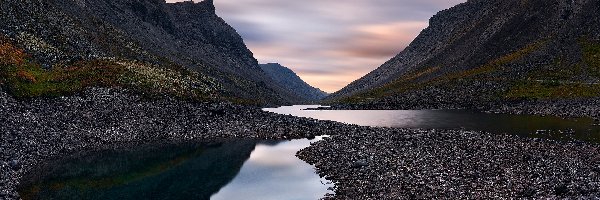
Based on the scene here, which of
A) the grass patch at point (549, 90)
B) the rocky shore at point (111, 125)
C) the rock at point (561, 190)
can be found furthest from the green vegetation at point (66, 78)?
the grass patch at point (549, 90)

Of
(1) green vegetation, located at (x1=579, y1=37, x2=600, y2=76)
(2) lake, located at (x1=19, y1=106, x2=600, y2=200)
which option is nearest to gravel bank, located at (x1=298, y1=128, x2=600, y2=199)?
(2) lake, located at (x1=19, y1=106, x2=600, y2=200)

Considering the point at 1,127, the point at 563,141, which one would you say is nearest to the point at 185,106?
the point at 1,127

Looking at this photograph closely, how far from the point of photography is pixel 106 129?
71.6 meters

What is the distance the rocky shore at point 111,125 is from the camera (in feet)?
180

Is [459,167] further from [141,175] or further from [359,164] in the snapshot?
[141,175]

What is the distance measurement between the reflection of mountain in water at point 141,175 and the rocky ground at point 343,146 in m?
3.20

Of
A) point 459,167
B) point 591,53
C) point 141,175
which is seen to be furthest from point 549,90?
point 141,175

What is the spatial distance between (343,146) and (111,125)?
121ft

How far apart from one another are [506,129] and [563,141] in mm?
17705

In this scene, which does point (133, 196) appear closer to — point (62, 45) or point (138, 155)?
point (138, 155)

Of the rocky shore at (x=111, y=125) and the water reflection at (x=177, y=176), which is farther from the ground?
the rocky shore at (x=111, y=125)

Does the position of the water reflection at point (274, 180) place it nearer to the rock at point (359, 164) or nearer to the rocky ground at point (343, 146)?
the rocky ground at point (343, 146)

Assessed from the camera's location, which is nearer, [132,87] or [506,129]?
[506,129]

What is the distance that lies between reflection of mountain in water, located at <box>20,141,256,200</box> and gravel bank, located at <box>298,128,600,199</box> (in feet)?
37.3
